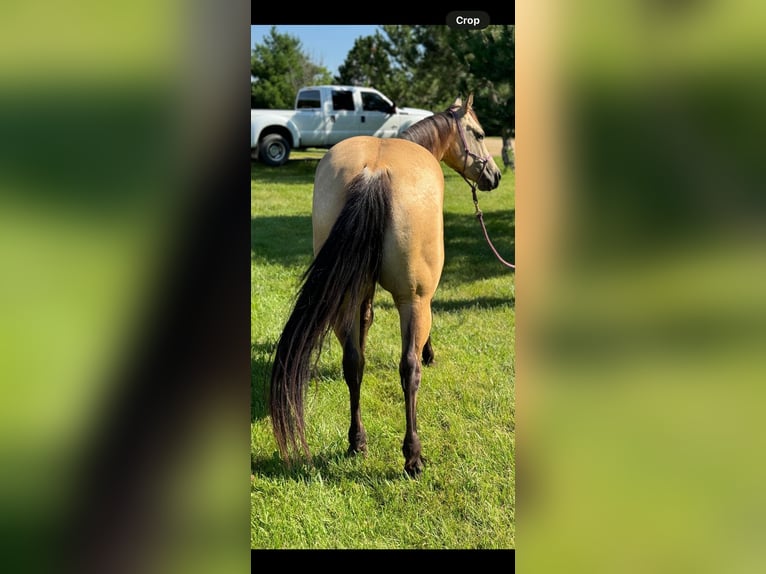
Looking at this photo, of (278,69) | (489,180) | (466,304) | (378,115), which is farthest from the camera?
(466,304)

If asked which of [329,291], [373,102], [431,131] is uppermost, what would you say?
[373,102]

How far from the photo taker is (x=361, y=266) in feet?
6.52

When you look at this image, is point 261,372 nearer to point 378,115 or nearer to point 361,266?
point 361,266

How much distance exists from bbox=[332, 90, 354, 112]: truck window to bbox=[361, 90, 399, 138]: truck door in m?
0.10

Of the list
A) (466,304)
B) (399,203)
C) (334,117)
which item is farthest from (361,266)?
(466,304)

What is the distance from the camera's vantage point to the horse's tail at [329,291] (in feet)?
5.48

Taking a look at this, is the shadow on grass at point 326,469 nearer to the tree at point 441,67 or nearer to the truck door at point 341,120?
the tree at point 441,67

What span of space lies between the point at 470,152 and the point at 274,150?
164 centimetres
